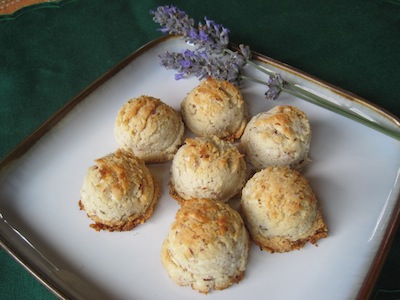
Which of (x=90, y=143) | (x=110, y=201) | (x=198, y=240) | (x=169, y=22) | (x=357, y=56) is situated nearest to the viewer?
(x=198, y=240)

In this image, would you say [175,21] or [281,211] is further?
[175,21]

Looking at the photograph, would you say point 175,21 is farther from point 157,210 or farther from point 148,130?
point 157,210

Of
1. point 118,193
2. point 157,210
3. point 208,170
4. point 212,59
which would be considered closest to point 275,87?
point 212,59

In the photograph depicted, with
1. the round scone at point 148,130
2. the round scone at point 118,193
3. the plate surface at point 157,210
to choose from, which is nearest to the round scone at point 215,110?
the round scone at point 148,130

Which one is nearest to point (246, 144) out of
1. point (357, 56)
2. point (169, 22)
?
point (169, 22)

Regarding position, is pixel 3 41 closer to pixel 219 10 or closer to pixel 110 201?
pixel 219 10

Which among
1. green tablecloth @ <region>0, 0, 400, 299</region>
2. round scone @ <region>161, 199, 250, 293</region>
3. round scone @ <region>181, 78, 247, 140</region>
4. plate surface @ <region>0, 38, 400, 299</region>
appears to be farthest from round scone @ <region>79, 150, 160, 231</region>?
green tablecloth @ <region>0, 0, 400, 299</region>
